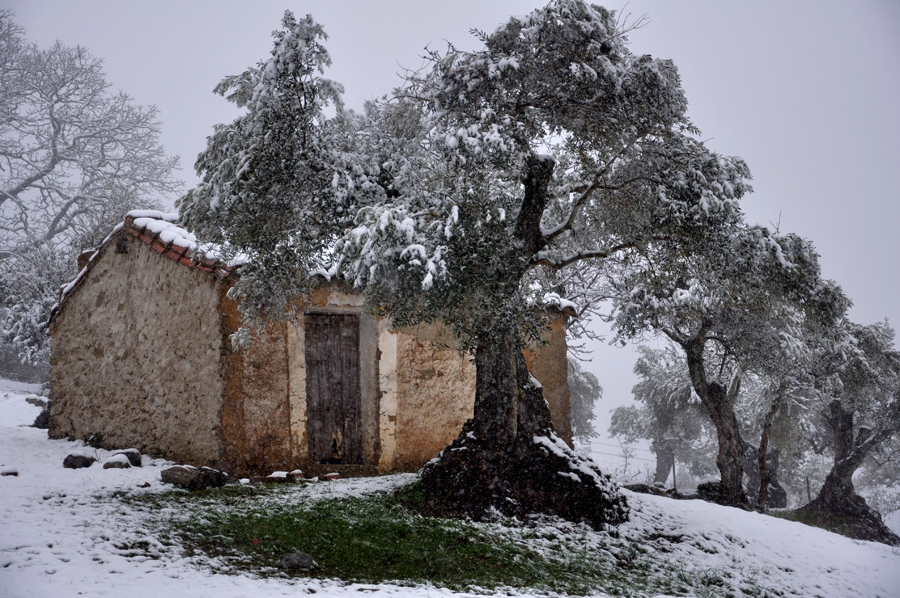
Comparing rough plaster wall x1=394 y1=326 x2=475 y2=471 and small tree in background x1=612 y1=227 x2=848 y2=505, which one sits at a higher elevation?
small tree in background x1=612 y1=227 x2=848 y2=505

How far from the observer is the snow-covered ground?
Result: 146 inches

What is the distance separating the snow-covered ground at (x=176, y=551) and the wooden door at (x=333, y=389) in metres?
1.36

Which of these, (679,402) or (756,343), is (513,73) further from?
(679,402)

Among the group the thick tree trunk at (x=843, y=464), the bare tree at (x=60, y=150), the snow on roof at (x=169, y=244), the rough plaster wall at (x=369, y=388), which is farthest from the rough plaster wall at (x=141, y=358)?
the thick tree trunk at (x=843, y=464)

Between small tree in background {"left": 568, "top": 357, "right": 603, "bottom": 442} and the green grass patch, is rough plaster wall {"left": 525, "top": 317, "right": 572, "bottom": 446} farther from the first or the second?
small tree in background {"left": 568, "top": 357, "right": 603, "bottom": 442}

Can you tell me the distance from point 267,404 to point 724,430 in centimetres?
942

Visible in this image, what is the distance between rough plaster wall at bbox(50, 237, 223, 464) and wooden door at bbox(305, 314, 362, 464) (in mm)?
1704

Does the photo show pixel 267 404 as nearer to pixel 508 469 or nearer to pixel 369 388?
pixel 369 388

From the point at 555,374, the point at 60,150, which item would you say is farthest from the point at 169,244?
the point at 60,150

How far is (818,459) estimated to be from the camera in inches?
951

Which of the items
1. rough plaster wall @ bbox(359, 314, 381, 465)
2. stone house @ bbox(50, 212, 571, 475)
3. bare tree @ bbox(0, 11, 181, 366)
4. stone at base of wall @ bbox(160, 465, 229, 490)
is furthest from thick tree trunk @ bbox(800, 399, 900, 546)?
bare tree @ bbox(0, 11, 181, 366)

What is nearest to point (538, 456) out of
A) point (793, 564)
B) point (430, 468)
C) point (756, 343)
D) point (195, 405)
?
point (430, 468)

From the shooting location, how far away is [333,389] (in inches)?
373

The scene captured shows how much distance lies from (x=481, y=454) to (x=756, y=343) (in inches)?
308
